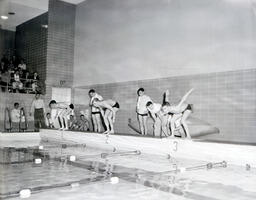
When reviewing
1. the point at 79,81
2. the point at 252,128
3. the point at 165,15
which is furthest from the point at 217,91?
the point at 79,81

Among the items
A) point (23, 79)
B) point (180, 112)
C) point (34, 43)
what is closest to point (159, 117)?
point (180, 112)

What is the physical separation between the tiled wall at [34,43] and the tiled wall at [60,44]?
0.27 metres

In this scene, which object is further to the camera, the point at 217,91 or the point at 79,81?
the point at 79,81

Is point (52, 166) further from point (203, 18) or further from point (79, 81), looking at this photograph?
point (79, 81)

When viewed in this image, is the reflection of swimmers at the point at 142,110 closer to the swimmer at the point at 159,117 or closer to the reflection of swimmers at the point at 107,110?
the swimmer at the point at 159,117

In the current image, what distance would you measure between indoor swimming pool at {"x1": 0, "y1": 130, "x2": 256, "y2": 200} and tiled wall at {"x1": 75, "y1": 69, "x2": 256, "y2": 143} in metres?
1.70

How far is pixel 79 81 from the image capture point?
1270 cm

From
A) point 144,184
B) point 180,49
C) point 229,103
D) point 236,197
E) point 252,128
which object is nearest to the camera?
point 236,197

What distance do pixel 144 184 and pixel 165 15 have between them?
6511 mm

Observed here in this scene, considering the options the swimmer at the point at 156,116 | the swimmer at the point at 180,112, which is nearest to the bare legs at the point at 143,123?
the swimmer at the point at 156,116

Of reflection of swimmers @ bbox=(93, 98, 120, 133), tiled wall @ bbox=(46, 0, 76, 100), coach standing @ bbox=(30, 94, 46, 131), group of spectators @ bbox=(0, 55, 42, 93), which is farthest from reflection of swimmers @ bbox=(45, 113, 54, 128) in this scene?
reflection of swimmers @ bbox=(93, 98, 120, 133)

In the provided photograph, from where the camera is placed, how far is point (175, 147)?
6293mm

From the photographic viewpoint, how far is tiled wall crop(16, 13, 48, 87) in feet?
41.9

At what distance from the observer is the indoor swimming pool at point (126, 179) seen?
3.13 m
